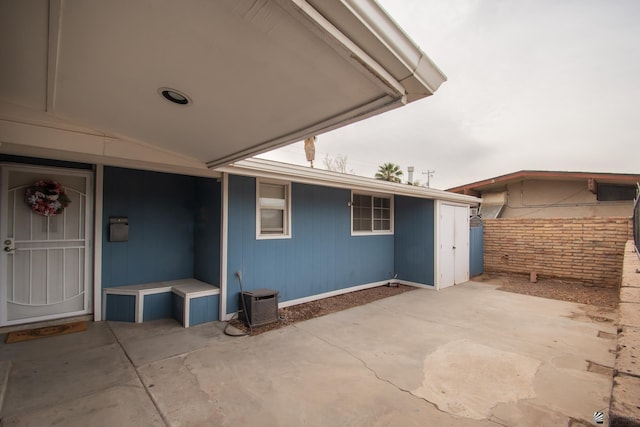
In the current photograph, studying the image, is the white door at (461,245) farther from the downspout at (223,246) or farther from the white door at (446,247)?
the downspout at (223,246)

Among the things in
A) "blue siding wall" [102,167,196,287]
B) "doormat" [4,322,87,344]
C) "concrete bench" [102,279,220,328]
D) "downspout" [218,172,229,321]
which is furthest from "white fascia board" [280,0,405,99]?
"doormat" [4,322,87,344]

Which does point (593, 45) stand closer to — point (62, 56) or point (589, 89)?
point (589, 89)

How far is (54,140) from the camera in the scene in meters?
2.75

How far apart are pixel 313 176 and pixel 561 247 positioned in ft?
22.4

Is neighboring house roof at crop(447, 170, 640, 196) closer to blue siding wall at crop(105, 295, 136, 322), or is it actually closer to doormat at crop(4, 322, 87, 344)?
blue siding wall at crop(105, 295, 136, 322)

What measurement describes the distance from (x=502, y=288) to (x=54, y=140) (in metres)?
8.30

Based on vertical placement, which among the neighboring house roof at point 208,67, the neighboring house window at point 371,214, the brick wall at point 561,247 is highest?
the neighboring house roof at point 208,67

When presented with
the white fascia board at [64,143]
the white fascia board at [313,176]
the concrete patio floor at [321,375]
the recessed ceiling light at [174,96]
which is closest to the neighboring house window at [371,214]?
the white fascia board at [313,176]

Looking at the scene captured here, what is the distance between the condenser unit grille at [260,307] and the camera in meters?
4.04

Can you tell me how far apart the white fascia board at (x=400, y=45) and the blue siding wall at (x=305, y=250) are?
11.3 feet

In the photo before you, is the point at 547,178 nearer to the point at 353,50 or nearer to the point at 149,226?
the point at 353,50

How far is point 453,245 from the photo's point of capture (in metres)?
7.02

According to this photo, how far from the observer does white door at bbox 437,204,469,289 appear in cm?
666

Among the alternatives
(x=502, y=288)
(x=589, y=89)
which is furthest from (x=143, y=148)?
(x=589, y=89)
